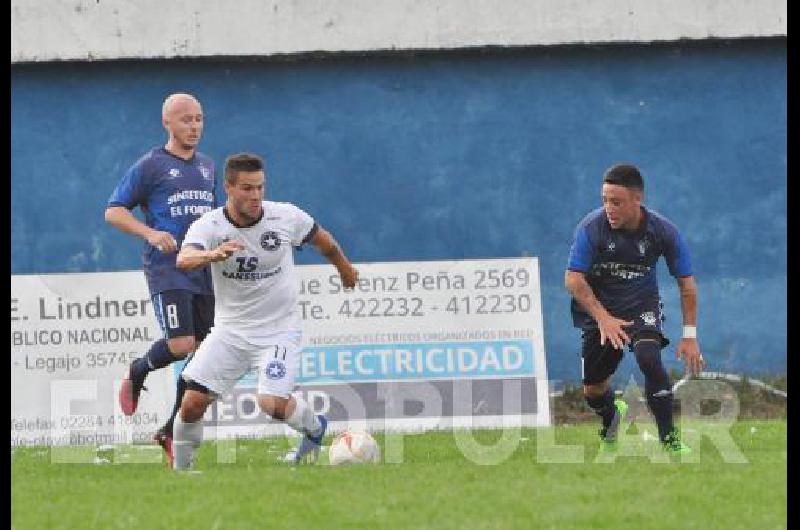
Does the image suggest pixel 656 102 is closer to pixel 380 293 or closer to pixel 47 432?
pixel 380 293

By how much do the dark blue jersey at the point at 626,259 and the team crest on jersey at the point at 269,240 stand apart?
2.10 meters

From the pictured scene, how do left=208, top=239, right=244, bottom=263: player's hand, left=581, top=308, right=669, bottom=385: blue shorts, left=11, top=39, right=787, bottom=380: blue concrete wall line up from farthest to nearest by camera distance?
1. left=11, top=39, right=787, bottom=380: blue concrete wall
2. left=581, top=308, right=669, bottom=385: blue shorts
3. left=208, top=239, right=244, bottom=263: player's hand

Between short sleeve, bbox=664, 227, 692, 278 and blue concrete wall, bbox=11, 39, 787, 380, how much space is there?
17.0 ft

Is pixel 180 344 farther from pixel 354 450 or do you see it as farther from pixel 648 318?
pixel 648 318

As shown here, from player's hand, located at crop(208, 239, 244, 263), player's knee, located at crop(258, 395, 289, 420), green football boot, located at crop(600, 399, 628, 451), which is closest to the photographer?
player's hand, located at crop(208, 239, 244, 263)

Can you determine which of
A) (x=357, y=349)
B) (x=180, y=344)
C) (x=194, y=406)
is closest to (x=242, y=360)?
(x=194, y=406)

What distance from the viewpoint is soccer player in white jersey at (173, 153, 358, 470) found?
1128cm

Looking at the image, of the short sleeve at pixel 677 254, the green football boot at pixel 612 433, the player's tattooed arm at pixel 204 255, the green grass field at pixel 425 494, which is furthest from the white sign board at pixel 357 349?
the player's tattooed arm at pixel 204 255

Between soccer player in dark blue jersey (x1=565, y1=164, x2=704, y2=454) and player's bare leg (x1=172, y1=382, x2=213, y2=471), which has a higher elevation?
soccer player in dark blue jersey (x1=565, y1=164, x2=704, y2=454)

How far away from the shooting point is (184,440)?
11.4 meters

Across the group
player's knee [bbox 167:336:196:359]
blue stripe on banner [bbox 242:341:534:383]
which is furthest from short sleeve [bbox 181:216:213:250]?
blue stripe on banner [bbox 242:341:534:383]

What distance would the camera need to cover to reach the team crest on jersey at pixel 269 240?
11.3 m

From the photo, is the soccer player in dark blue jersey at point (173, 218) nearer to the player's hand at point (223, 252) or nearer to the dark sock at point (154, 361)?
the dark sock at point (154, 361)

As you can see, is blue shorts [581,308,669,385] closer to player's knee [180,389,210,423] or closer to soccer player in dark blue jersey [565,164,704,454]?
soccer player in dark blue jersey [565,164,704,454]
